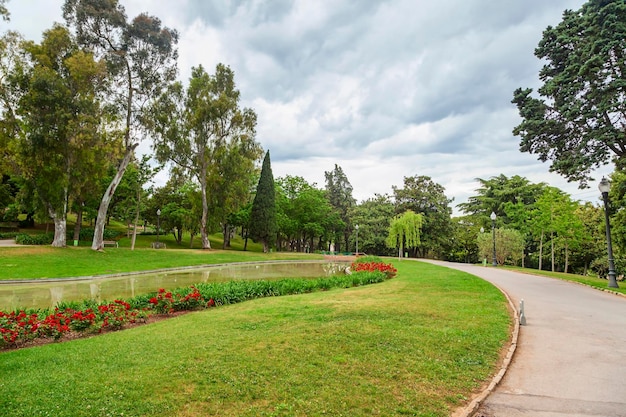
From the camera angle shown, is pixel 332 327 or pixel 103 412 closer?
pixel 103 412

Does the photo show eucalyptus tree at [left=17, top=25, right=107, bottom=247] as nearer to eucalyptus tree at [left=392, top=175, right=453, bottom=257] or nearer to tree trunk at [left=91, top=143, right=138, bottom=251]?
tree trunk at [left=91, top=143, right=138, bottom=251]

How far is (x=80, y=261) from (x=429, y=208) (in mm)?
39510

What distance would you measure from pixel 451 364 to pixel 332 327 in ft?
7.57

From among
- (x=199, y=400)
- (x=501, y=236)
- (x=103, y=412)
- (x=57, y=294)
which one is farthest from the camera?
(x=501, y=236)

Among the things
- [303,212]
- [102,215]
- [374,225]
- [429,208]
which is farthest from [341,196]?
[102,215]

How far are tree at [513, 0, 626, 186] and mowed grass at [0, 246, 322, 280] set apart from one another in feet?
78.5

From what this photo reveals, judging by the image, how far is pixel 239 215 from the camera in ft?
147

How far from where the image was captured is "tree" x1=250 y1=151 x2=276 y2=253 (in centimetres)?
4309

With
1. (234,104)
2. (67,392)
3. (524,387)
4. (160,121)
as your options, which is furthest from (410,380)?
(234,104)

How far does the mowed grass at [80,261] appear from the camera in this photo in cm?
1931

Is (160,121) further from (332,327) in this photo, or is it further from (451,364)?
(451,364)

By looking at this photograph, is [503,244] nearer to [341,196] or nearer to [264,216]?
[264,216]

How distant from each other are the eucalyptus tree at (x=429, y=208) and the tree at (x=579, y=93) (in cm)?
2993

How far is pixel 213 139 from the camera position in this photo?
37.9 metres
